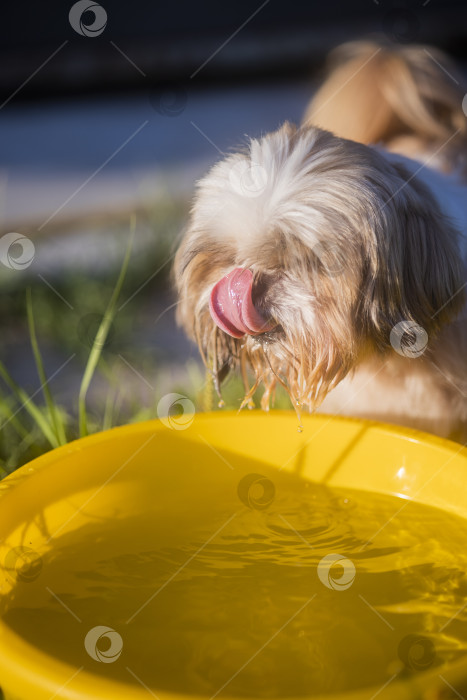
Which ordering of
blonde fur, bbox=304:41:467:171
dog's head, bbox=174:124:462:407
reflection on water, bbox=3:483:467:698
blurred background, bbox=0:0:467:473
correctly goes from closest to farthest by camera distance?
reflection on water, bbox=3:483:467:698, dog's head, bbox=174:124:462:407, blonde fur, bbox=304:41:467:171, blurred background, bbox=0:0:467:473

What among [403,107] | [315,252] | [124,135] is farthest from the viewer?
[124,135]

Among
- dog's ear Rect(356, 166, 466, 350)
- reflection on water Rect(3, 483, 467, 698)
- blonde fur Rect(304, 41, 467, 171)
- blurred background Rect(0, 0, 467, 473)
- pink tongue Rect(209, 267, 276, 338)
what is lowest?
reflection on water Rect(3, 483, 467, 698)

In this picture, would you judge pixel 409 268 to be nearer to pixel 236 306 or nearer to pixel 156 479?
pixel 236 306

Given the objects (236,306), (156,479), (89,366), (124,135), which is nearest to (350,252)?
(236,306)

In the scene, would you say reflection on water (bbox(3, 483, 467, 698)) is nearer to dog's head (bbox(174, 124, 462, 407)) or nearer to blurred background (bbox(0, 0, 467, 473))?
dog's head (bbox(174, 124, 462, 407))

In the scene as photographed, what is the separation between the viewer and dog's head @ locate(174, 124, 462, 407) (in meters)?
1.06

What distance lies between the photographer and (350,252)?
1.08 metres

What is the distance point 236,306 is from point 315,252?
0.45 ft

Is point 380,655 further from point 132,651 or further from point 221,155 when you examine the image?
point 221,155

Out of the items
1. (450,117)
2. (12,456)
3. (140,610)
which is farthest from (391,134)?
(12,456)

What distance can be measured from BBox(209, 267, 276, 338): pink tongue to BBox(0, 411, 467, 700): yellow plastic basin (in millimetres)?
334

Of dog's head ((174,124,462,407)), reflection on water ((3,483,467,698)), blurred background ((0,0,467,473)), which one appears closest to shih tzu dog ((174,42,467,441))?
dog's head ((174,124,462,407))

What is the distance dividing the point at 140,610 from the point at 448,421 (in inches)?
26.2

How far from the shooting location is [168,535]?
1.24m
